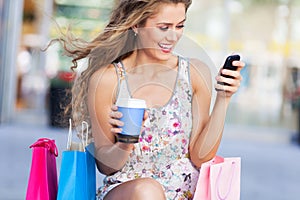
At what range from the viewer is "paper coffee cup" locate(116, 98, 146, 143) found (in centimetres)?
235

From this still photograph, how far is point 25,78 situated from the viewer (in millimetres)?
10055

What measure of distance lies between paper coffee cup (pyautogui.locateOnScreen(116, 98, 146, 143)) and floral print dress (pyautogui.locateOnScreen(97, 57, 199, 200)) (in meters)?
0.29

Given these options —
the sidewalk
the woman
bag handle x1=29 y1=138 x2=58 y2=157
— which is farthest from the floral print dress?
the sidewalk

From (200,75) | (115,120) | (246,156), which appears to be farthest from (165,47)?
(246,156)

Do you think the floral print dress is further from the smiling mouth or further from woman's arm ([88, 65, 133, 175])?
the smiling mouth

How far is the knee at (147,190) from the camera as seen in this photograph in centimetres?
246

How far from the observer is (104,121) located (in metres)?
2.64

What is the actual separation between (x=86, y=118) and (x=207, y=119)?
1.43ft

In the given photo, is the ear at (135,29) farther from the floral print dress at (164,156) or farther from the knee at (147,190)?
the knee at (147,190)

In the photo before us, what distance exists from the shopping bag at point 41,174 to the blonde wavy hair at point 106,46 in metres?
0.21

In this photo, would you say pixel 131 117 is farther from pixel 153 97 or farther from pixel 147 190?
pixel 153 97

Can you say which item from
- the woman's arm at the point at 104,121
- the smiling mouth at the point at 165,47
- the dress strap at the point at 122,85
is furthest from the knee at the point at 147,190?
the smiling mouth at the point at 165,47

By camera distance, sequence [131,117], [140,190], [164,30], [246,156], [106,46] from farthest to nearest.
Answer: [246,156] < [106,46] < [164,30] < [140,190] < [131,117]

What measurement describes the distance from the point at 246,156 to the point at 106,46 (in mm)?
5515
